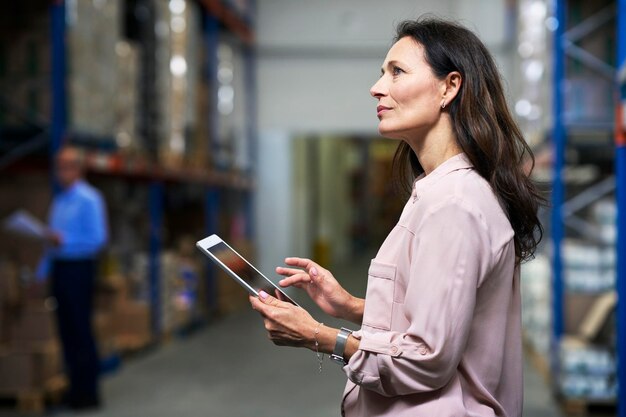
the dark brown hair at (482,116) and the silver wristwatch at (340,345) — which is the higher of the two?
the dark brown hair at (482,116)

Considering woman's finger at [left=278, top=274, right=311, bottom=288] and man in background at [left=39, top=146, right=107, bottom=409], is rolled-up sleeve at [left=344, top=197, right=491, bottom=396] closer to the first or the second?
woman's finger at [left=278, top=274, right=311, bottom=288]

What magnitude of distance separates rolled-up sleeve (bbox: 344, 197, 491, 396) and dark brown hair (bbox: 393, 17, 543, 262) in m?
0.16

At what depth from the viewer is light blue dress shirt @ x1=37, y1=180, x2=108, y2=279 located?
679 centimetres

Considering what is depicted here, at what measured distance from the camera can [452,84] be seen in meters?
2.01

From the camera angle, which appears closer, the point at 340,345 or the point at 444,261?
the point at 444,261

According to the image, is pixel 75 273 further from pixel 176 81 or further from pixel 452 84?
pixel 452 84

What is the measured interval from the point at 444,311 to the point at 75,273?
17.4ft

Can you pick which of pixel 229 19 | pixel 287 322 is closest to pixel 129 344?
pixel 229 19

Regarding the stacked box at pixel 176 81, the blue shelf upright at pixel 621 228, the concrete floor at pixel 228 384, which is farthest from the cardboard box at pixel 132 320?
the blue shelf upright at pixel 621 228

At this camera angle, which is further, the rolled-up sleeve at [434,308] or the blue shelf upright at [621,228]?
the blue shelf upright at [621,228]

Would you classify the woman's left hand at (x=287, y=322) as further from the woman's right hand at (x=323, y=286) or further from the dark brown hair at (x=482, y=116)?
the dark brown hair at (x=482, y=116)

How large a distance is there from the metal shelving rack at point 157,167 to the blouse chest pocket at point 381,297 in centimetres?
544

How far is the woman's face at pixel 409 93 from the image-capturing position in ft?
6.56

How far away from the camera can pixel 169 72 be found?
9.71 meters
